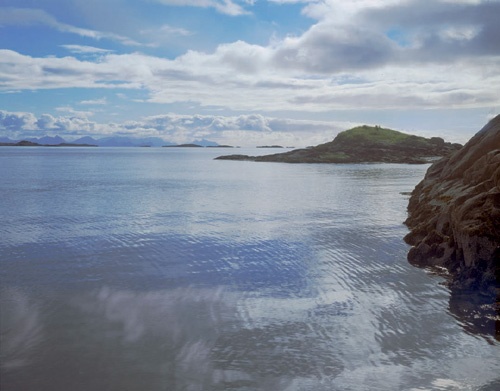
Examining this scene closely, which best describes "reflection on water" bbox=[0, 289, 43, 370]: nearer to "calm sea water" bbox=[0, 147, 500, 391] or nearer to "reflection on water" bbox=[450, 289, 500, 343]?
"calm sea water" bbox=[0, 147, 500, 391]

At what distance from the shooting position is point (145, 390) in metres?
16.3

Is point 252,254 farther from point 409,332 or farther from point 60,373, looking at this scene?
point 60,373

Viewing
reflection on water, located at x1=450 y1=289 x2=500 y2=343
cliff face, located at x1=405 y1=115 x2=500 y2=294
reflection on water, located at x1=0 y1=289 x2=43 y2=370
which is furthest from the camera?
cliff face, located at x1=405 y1=115 x2=500 y2=294

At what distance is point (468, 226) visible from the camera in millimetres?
28766

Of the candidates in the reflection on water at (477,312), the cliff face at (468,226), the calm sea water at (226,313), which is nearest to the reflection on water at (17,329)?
the calm sea water at (226,313)

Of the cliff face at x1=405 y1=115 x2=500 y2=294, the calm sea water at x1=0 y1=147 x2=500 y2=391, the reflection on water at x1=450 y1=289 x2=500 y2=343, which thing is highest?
the cliff face at x1=405 y1=115 x2=500 y2=294

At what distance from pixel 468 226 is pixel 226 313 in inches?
634

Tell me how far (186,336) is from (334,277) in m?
12.6

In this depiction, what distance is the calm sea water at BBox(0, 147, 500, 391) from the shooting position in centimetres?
1750

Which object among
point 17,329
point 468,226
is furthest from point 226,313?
point 468,226

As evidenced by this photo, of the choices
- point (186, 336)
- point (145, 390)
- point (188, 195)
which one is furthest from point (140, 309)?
point (188, 195)

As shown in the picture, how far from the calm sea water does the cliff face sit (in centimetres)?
209

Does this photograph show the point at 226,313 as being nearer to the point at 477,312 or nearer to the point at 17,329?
the point at 17,329

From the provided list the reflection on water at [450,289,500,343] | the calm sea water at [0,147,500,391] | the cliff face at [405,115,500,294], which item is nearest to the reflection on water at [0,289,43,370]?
the calm sea water at [0,147,500,391]
